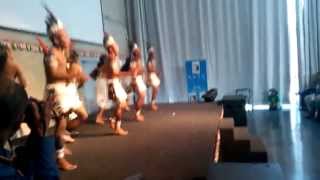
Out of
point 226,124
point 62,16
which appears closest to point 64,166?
point 226,124

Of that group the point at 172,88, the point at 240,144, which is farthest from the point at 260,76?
the point at 240,144

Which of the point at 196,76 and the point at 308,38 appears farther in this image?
the point at 308,38

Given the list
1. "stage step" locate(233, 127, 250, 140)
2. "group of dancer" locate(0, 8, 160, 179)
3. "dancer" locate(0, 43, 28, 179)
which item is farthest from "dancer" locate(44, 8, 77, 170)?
"stage step" locate(233, 127, 250, 140)

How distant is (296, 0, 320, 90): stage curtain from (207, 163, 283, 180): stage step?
4.99 metres

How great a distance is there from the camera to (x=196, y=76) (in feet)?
19.1

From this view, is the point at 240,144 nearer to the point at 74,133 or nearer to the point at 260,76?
the point at 74,133

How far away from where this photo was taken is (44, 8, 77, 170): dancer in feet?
6.47

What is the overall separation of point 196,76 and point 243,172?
4.51m

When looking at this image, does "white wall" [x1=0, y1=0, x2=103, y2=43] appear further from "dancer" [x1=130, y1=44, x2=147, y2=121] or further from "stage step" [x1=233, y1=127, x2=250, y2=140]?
"stage step" [x1=233, y1=127, x2=250, y2=140]

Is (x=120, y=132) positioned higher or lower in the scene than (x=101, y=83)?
lower

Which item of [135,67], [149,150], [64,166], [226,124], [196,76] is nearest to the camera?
[64,166]

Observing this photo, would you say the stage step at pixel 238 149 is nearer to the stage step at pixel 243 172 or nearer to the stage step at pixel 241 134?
the stage step at pixel 241 134

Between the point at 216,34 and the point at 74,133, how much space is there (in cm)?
392

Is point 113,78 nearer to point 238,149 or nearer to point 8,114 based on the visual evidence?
point 238,149
